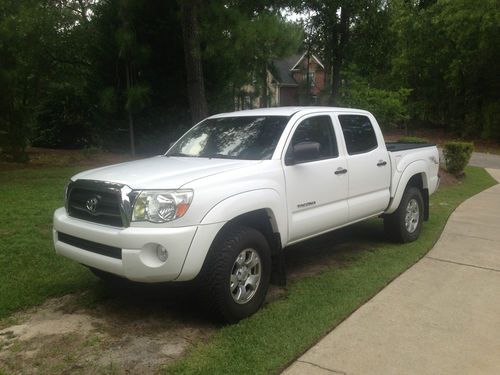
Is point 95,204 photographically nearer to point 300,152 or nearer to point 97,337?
point 97,337

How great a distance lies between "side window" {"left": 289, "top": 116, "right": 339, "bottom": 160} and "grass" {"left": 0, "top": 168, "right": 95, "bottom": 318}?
260 centimetres

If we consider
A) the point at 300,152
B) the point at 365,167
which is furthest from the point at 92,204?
the point at 365,167

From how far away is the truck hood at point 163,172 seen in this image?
13.2 ft

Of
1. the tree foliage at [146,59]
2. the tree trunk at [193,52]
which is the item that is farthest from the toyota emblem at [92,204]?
the tree trunk at [193,52]

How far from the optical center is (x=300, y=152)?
4.88 m

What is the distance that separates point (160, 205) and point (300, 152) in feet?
5.21

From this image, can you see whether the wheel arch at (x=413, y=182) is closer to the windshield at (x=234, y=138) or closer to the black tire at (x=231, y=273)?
the windshield at (x=234, y=138)

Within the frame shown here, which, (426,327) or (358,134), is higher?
(358,134)

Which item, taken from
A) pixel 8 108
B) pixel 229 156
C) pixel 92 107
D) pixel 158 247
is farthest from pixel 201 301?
pixel 92 107

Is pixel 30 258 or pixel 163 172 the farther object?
pixel 30 258

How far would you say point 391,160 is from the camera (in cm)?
652

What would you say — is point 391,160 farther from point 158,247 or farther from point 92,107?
point 92,107

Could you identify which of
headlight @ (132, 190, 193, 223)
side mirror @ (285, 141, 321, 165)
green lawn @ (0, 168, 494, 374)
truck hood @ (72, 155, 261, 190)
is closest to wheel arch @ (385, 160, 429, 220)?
green lawn @ (0, 168, 494, 374)

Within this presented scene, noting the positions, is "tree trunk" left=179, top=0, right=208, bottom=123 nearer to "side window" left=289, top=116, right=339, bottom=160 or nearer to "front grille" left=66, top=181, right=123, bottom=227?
"side window" left=289, top=116, right=339, bottom=160
